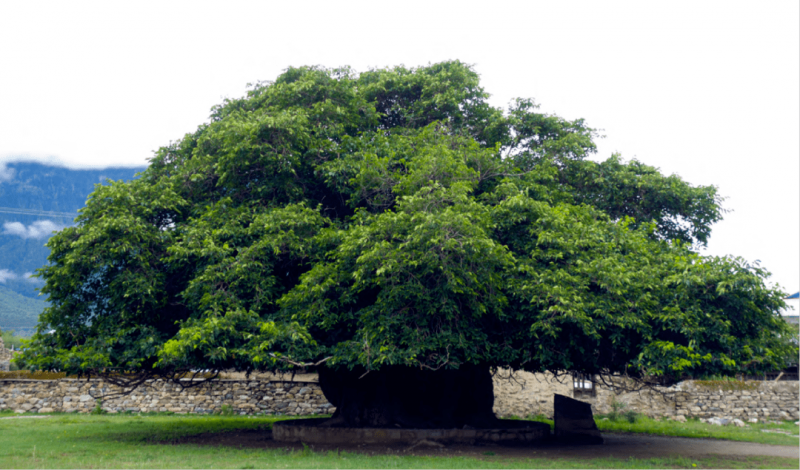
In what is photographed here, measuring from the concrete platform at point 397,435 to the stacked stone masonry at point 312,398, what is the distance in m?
6.42

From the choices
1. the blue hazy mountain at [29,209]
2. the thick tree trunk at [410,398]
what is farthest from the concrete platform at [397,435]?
the blue hazy mountain at [29,209]

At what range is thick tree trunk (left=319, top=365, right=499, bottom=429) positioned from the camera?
14195mm

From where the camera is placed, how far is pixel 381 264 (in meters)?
10.2

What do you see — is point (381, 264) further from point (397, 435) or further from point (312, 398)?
point (312, 398)

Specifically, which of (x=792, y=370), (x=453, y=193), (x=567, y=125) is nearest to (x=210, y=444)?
(x=453, y=193)

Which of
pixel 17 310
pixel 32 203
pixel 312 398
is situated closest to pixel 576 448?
pixel 312 398

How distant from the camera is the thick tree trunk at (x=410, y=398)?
559 inches

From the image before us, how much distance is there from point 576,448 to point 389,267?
7131 mm

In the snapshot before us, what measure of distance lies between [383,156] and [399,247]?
3779 mm

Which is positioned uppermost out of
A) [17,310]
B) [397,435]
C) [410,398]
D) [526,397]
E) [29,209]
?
[29,209]

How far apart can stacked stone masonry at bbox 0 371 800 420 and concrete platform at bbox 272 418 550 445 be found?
21.1 feet

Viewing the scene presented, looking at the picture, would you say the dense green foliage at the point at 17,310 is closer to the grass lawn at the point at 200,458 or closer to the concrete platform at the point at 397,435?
the grass lawn at the point at 200,458

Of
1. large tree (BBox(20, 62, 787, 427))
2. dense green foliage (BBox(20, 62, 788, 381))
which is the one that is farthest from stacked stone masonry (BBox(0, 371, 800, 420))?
dense green foliage (BBox(20, 62, 788, 381))

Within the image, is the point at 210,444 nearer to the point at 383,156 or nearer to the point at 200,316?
the point at 200,316
